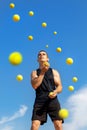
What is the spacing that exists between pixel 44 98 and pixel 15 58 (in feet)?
6.02

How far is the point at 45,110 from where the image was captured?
8812 millimetres

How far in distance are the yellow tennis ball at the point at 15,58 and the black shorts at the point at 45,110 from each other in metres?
1.81

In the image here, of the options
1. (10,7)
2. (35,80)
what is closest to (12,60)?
(35,80)

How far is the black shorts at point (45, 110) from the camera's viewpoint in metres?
8.72

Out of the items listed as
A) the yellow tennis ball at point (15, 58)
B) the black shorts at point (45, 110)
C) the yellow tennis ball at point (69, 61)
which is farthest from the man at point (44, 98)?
the yellow tennis ball at point (15, 58)

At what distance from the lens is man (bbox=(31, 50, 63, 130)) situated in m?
8.67

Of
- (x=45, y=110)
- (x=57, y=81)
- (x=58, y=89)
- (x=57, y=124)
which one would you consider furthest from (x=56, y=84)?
(x=57, y=124)

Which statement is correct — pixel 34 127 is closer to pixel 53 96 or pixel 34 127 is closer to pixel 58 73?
pixel 53 96

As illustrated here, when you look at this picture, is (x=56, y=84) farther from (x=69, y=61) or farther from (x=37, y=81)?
(x=69, y=61)

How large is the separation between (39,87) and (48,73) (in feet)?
1.57

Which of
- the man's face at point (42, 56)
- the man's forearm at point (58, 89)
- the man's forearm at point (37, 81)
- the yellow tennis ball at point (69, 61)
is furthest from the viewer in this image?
the yellow tennis ball at point (69, 61)

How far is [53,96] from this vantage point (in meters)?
8.67

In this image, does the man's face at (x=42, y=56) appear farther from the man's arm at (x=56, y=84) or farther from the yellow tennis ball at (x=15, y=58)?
the yellow tennis ball at (x=15, y=58)

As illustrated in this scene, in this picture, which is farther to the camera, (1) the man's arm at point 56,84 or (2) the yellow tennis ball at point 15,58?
(1) the man's arm at point 56,84
